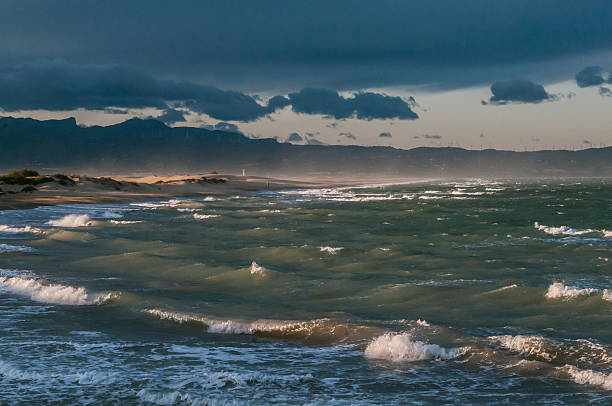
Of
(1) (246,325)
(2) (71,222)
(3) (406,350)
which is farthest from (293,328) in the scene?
(2) (71,222)

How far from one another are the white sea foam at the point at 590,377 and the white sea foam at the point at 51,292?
12.6 meters

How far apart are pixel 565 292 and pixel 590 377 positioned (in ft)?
28.2

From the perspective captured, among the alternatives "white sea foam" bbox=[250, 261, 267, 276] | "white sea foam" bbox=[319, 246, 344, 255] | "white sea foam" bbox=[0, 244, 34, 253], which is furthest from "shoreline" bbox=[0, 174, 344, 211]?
"white sea foam" bbox=[250, 261, 267, 276]

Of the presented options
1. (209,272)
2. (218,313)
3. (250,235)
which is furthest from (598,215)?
(218,313)

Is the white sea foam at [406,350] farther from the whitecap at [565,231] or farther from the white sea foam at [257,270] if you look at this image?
the whitecap at [565,231]

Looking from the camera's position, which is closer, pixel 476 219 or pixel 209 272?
pixel 209 272

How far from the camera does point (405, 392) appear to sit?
1056 centimetres

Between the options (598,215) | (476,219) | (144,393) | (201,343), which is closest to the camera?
(144,393)

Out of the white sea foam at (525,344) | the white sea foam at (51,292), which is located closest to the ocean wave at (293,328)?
the white sea foam at (525,344)

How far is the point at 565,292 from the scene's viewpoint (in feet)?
63.5

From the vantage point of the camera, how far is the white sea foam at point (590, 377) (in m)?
11.0

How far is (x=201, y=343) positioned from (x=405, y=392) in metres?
5.20

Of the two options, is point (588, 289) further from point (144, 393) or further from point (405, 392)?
point (144, 393)

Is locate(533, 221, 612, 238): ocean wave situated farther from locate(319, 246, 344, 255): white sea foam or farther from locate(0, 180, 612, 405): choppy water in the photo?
locate(319, 246, 344, 255): white sea foam
